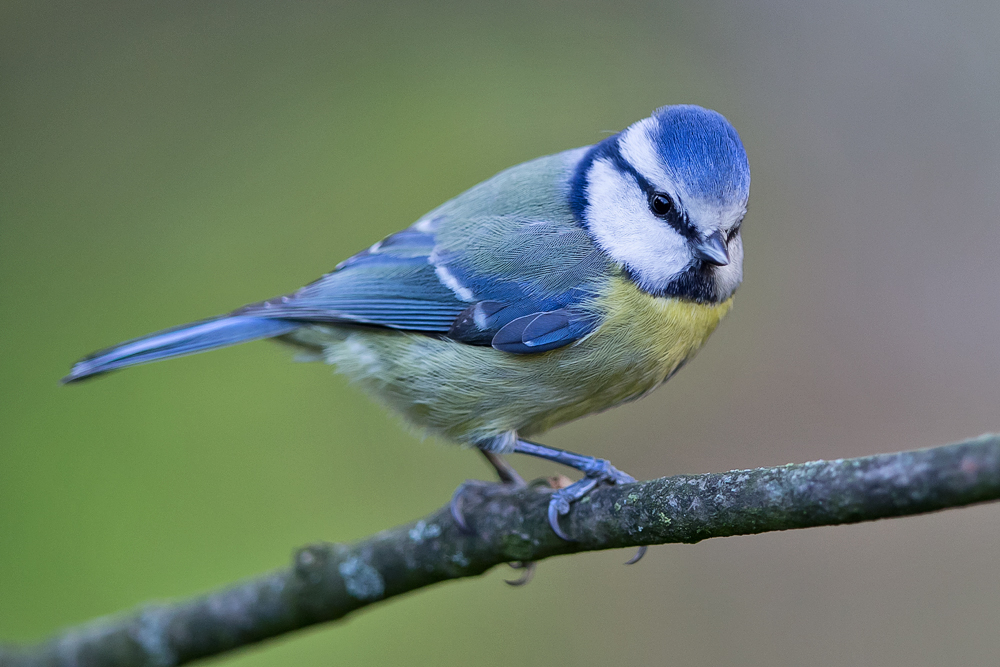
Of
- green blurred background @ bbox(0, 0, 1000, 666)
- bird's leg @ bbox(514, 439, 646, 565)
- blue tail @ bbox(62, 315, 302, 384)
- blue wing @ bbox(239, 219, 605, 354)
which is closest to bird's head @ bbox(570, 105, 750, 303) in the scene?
blue wing @ bbox(239, 219, 605, 354)

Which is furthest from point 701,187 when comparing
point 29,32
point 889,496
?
point 29,32

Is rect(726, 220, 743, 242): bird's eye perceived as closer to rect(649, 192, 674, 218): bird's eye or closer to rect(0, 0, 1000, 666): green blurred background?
rect(649, 192, 674, 218): bird's eye

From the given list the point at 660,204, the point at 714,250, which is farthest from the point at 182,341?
the point at 714,250

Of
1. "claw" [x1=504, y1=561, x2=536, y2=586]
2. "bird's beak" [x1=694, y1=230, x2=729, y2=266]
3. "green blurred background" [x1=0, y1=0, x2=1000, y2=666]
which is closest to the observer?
"bird's beak" [x1=694, y1=230, x2=729, y2=266]

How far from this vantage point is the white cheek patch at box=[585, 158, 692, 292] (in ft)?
6.97

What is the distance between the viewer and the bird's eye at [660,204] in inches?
82.0

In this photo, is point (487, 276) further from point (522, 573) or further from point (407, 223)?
point (407, 223)

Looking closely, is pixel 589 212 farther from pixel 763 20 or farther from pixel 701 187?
pixel 763 20

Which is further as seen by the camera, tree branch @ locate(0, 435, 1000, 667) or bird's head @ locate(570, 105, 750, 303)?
bird's head @ locate(570, 105, 750, 303)

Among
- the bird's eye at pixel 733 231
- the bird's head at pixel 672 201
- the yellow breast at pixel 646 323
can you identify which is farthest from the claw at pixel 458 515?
the bird's eye at pixel 733 231

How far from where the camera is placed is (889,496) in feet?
3.86

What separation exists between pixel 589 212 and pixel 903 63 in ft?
9.87

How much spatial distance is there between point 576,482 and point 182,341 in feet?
4.20

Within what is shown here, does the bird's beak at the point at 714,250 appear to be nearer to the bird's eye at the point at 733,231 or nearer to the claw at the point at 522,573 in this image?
the bird's eye at the point at 733,231
